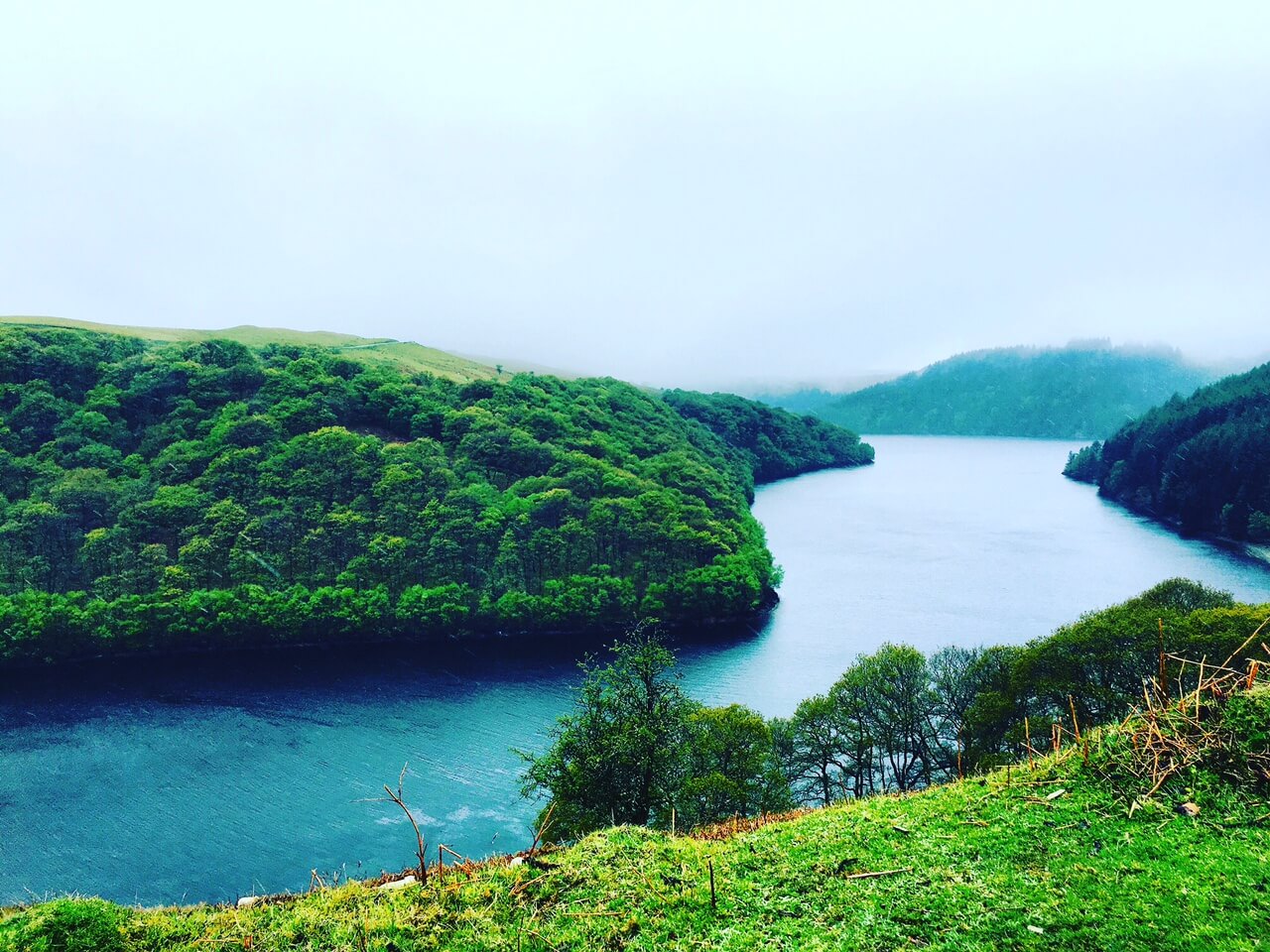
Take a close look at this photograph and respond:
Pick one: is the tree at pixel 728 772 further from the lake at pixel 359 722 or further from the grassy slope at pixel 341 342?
the grassy slope at pixel 341 342

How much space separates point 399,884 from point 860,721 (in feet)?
81.3

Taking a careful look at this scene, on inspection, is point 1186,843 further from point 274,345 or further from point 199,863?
point 274,345

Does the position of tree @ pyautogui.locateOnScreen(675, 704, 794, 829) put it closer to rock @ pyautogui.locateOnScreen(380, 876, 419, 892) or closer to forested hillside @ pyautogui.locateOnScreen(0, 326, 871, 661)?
rock @ pyautogui.locateOnScreen(380, 876, 419, 892)

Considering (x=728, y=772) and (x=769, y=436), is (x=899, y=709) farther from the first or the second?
(x=769, y=436)

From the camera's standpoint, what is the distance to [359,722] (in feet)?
150

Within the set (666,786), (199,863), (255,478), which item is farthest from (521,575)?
(666,786)

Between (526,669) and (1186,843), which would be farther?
(526,669)

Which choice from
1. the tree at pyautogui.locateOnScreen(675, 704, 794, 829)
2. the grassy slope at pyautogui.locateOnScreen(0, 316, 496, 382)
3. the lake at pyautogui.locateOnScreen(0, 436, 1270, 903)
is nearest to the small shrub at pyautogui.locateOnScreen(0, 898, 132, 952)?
the lake at pyautogui.locateOnScreen(0, 436, 1270, 903)

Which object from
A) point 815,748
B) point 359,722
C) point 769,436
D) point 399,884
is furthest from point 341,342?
point 399,884

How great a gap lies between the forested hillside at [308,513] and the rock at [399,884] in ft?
157

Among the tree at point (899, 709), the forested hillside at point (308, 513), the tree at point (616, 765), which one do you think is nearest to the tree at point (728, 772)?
the tree at point (616, 765)

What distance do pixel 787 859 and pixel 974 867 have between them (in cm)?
306

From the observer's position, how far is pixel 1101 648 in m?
31.2

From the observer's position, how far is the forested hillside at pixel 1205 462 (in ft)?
298
